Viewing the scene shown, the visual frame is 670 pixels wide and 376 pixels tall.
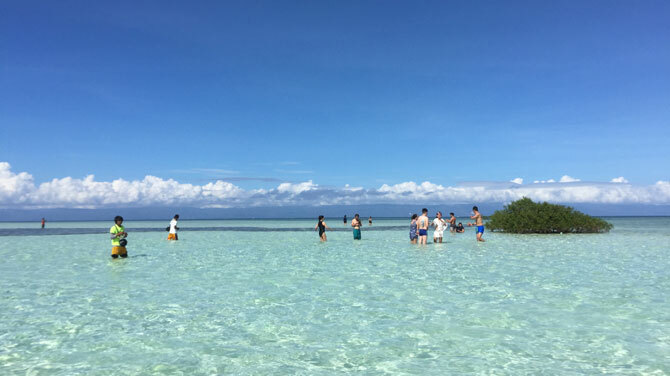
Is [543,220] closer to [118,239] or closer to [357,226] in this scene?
[357,226]

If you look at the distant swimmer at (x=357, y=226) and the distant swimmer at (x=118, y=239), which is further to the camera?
the distant swimmer at (x=357, y=226)

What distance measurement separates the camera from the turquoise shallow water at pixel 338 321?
6.93 m

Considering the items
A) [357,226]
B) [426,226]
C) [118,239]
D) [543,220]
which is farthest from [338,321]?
[543,220]

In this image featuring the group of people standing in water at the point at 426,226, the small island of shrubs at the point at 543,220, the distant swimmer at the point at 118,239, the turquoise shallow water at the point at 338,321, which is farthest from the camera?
the small island of shrubs at the point at 543,220

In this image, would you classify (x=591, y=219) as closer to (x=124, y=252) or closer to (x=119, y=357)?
(x=124, y=252)

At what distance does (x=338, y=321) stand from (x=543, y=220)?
4104 centimetres

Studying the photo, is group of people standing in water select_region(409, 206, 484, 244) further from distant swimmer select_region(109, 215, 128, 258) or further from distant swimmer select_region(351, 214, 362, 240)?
distant swimmer select_region(109, 215, 128, 258)

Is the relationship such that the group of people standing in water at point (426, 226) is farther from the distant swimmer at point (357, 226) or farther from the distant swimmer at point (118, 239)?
the distant swimmer at point (118, 239)

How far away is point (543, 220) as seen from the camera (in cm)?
4512

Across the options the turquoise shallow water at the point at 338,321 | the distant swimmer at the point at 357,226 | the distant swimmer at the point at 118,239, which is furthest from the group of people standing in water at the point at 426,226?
the distant swimmer at the point at 118,239

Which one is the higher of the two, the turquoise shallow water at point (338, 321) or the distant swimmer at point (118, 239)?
the distant swimmer at point (118, 239)

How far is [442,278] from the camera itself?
15.1 metres

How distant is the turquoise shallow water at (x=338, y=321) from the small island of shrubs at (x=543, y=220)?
28.7 m

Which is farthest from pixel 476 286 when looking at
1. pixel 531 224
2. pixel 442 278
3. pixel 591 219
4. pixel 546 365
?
pixel 591 219
